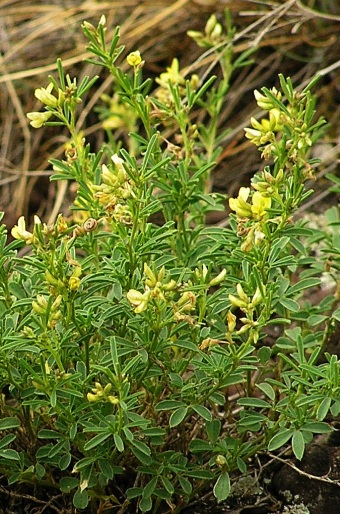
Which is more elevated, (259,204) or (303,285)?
(259,204)

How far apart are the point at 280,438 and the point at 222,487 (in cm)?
13

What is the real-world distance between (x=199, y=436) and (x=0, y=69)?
182cm

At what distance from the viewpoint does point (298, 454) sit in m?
1.16

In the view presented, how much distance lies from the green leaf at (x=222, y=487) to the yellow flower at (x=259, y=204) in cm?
44

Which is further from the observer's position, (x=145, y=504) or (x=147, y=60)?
(x=147, y=60)

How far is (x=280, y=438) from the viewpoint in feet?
3.98

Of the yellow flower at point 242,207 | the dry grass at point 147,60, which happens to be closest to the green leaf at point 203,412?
the yellow flower at point 242,207

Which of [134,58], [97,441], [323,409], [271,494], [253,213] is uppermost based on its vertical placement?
[134,58]

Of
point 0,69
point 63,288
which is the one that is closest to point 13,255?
point 63,288

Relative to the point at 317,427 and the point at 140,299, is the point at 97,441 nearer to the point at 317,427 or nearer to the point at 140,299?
the point at 140,299

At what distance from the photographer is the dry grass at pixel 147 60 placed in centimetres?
248

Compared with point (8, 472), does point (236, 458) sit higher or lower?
lower

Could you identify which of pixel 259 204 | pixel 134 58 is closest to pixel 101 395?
pixel 259 204

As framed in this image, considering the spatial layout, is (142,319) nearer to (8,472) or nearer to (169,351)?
(169,351)
